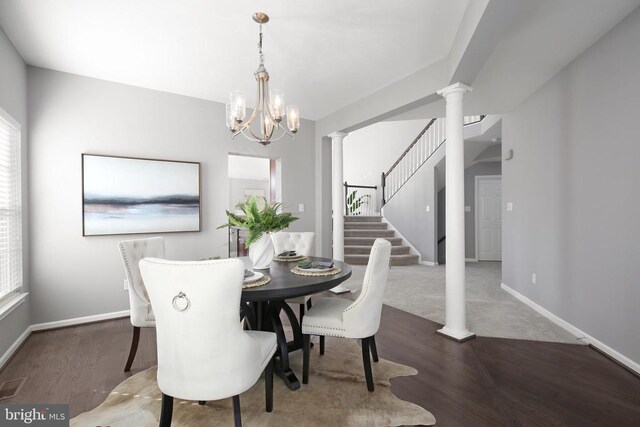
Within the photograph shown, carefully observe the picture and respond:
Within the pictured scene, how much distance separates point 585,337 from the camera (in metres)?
2.83

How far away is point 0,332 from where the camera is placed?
240 centimetres

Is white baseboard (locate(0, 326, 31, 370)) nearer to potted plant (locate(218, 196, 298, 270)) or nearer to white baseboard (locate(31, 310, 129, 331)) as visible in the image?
white baseboard (locate(31, 310, 129, 331))

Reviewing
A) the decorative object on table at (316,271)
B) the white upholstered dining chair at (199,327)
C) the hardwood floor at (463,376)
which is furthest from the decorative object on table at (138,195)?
the white upholstered dining chair at (199,327)

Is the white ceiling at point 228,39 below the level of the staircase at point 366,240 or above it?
above

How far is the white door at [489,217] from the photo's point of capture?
7160 mm

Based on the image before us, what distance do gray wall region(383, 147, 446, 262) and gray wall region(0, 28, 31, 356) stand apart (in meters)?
6.32

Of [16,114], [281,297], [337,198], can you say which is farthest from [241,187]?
[281,297]

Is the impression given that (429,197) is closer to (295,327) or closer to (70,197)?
(295,327)

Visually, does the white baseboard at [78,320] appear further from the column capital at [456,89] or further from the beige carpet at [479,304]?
the column capital at [456,89]

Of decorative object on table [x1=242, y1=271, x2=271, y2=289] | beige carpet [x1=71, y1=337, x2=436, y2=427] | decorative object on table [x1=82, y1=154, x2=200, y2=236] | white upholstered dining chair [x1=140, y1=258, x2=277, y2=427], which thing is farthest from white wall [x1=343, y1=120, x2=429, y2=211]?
white upholstered dining chair [x1=140, y1=258, x2=277, y2=427]

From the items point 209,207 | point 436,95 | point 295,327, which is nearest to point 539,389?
point 295,327

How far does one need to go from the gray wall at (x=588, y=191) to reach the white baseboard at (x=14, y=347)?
4670 millimetres

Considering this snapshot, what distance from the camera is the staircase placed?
6710mm

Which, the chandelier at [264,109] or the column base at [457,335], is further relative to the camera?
the column base at [457,335]
